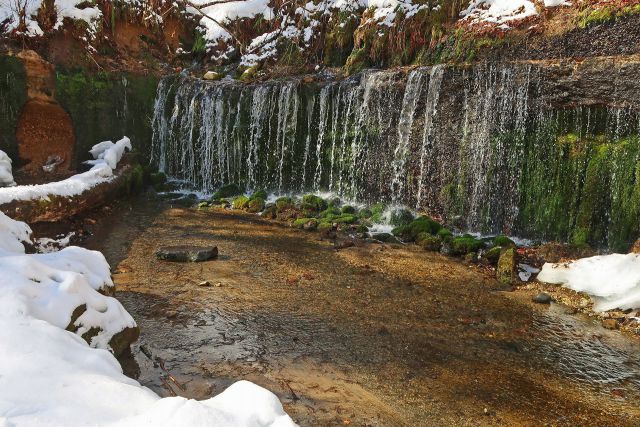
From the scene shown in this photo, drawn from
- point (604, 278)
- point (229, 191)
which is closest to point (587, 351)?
point (604, 278)

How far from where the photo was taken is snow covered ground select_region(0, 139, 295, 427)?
199cm

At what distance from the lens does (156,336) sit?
477 centimetres

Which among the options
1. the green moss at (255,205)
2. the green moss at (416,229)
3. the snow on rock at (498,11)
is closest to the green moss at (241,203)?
the green moss at (255,205)

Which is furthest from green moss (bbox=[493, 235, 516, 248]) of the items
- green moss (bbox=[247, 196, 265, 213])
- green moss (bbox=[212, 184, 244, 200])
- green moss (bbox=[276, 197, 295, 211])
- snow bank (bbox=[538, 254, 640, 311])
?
green moss (bbox=[212, 184, 244, 200])

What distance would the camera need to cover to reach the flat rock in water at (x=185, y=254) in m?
7.56

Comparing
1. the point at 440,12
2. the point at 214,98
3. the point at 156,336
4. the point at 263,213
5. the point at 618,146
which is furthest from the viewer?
the point at 214,98

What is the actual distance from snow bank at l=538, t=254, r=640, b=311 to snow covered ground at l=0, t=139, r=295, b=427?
5.69 metres

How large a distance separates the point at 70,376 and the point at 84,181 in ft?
29.8

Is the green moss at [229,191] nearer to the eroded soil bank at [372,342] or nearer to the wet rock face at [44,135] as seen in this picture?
the wet rock face at [44,135]

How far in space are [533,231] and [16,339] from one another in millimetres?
9342

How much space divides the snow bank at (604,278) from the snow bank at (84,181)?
8.96m

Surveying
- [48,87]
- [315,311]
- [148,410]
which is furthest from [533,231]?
[48,87]

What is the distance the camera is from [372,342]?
5.02 metres

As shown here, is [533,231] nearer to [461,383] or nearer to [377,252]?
[377,252]
